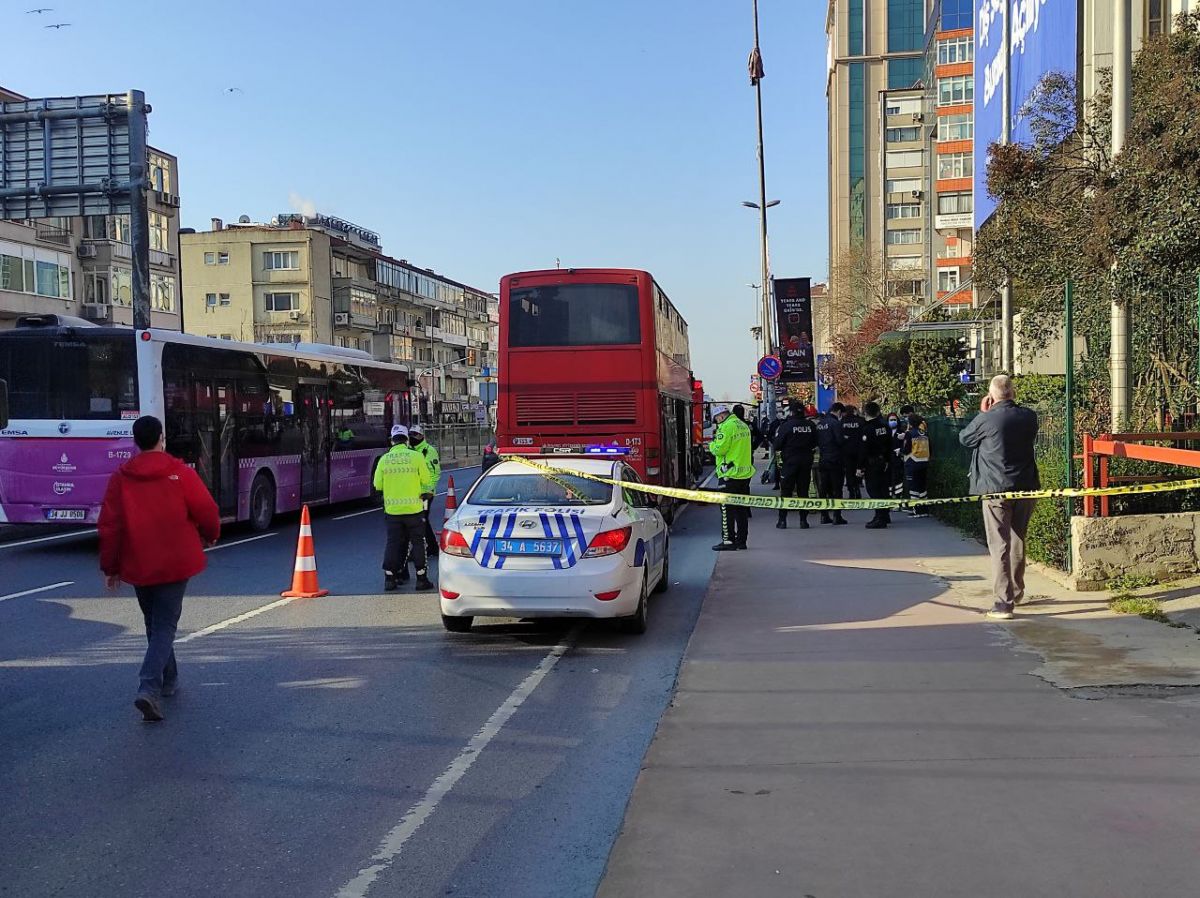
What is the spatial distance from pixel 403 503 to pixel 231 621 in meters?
2.21

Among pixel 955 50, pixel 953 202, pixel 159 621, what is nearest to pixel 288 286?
pixel 953 202

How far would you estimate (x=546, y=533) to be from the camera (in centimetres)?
917

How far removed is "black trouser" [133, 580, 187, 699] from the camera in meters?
7.12

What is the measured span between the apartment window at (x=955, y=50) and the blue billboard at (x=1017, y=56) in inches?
1547

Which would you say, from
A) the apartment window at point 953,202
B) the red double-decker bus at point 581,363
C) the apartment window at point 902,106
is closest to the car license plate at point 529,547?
the red double-decker bus at point 581,363

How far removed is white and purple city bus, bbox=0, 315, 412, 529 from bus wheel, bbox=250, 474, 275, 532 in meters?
0.02

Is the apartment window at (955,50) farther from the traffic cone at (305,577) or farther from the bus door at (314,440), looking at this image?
the traffic cone at (305,577)

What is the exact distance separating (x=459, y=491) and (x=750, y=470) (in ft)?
45.9

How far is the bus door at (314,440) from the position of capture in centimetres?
2086

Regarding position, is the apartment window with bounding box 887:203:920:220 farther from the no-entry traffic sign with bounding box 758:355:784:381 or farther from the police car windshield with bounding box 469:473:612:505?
the police car windshield with bounding box 469:473:612:505

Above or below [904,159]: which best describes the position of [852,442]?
below

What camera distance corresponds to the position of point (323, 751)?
20.7 feet

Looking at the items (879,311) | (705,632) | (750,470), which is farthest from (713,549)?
(879,311)

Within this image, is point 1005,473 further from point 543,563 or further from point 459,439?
point 459,439
